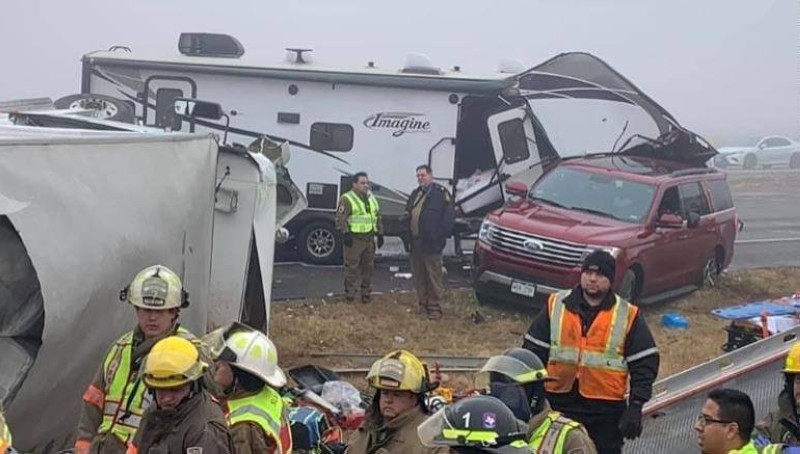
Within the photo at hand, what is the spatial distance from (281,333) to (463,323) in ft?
7.29

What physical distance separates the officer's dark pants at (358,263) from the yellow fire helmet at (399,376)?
Result: 319 inches

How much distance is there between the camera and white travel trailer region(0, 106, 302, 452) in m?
4.71

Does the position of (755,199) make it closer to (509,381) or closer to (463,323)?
(463,323)

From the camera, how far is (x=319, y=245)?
14508 mm

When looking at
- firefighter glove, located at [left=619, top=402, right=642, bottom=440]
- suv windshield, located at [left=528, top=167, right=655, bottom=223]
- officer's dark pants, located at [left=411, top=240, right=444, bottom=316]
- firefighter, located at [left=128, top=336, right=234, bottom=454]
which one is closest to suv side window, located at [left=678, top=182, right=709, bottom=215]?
suv windshield, located at [left=528, top=167, right=655, bottom=223]

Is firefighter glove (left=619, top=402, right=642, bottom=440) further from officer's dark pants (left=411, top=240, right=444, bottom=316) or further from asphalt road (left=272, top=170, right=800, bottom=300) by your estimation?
asphalt road (left=272, top=170, right=800, bottom=300)

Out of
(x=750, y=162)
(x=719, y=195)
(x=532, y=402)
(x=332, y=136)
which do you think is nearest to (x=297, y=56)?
(x=332, y=136)

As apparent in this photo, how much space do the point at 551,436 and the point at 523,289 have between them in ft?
24.9

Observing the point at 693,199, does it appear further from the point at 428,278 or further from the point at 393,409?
the point at 393,409

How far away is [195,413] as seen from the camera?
3617 millimetres

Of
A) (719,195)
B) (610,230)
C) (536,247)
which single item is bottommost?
(536,247)

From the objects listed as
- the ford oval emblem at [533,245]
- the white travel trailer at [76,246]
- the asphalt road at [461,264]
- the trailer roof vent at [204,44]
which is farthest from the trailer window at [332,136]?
the white travel trailer at [76,246]

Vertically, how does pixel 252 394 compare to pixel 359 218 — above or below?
above

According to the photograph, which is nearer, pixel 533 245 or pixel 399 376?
pixel 399 376
